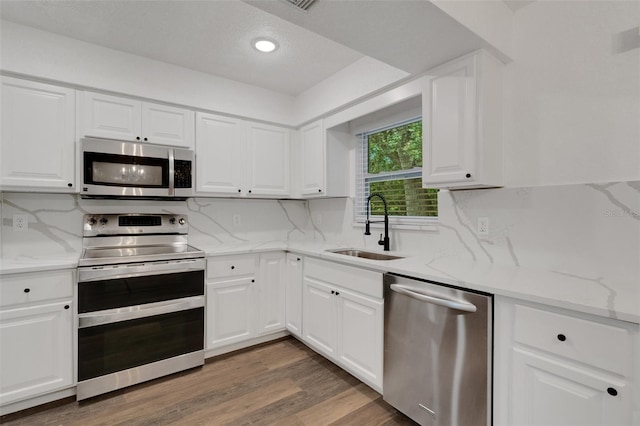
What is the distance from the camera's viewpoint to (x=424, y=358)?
64.5 inches

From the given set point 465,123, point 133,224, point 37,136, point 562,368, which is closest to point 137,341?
point 133,224

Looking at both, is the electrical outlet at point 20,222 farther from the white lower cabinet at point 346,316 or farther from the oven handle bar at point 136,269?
the white lower cabinet at point 346,316

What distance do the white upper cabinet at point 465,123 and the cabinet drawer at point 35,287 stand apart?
2416 mm

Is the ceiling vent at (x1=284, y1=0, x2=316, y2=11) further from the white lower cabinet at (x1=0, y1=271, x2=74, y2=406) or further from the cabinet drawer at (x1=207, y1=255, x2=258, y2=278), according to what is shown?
the white lower cabinet at (x1=0, y1=271, x2=74, y2=406)

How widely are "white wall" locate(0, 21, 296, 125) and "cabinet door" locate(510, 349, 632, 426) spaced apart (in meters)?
2.84

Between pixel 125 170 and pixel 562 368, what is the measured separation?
2.89 metres

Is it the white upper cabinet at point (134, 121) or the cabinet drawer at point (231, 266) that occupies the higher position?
the white upper cabinet at point (134, 121)

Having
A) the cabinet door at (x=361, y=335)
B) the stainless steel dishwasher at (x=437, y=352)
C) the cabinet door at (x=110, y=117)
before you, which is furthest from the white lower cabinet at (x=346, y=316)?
the cabinet door at (x=110, y=117)

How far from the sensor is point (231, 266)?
2604 millimetres

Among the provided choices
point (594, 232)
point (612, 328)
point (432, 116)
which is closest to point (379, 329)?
point (612, 328)

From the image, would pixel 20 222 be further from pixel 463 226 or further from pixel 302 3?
pixel 463 226

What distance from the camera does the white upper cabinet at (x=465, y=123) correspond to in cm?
175

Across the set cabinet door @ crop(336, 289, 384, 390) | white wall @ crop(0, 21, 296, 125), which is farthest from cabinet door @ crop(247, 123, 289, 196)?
cabinet door @ crop(336, 289, 384, 390)

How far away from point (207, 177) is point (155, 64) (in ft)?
3.30
